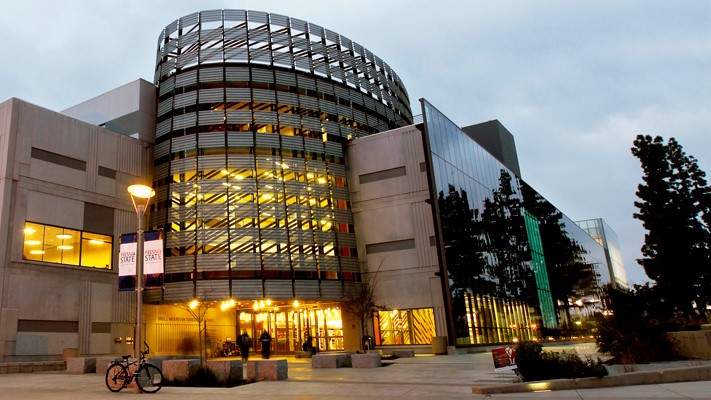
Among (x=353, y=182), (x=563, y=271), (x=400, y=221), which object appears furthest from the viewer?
(x=563, y=271)

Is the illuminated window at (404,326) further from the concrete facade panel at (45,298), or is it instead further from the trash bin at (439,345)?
the concrete facade panel at (45,298)

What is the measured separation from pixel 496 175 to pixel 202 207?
104 ft

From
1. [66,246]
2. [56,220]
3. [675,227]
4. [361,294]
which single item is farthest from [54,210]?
[675,227]

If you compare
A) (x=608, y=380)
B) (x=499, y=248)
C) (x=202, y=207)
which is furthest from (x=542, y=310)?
(x=608, y=380)

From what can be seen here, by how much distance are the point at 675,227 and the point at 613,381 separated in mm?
33563

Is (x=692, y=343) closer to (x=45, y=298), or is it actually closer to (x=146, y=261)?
(x=146, y=261)

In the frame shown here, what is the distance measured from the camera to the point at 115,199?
3816cm

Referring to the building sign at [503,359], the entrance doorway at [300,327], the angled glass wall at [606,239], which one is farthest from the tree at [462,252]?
the angled glass wall at [606,239]

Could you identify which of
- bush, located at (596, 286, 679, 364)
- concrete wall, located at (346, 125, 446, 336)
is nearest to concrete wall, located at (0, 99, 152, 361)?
concrete wall, located at (346, 125, 446, 336)

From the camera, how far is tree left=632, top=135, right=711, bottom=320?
4019cm

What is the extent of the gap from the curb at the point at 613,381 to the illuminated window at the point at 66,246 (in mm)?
29804

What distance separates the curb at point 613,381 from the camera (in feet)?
44.0

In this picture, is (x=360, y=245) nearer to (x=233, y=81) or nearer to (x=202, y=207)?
(x=202, y=207)

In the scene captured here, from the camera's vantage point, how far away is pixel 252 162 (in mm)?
39750
